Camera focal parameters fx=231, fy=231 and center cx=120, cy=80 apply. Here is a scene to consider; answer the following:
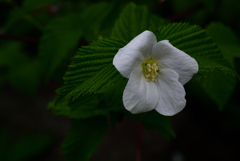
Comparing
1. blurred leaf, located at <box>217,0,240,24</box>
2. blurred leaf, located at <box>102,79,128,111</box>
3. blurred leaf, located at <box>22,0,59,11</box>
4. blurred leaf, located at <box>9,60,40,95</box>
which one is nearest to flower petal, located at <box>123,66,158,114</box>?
blurred leaf, located at <box>102,79,128,111</box>

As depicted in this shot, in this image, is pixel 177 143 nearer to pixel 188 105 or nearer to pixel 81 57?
pixel 188 105

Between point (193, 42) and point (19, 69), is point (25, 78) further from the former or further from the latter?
point (193, 42)

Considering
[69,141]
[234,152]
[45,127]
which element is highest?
[69,141]

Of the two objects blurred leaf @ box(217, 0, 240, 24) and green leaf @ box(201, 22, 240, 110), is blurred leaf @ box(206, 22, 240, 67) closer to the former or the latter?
green leaf @ box(201, 22, 240, 110)

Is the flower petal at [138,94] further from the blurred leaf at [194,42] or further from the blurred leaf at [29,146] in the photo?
the blurred leaf at [29,146]

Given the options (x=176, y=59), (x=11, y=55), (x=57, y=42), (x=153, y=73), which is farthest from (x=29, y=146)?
(x=176, y=59)

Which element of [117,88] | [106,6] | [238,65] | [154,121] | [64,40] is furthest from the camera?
[238,65]

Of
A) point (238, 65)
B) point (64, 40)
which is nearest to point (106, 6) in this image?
point (64, 40)
